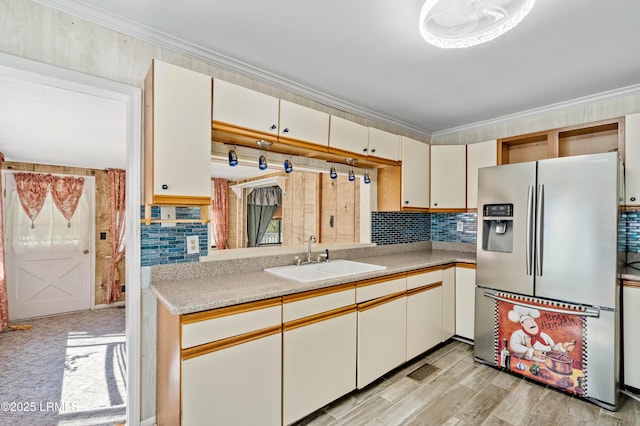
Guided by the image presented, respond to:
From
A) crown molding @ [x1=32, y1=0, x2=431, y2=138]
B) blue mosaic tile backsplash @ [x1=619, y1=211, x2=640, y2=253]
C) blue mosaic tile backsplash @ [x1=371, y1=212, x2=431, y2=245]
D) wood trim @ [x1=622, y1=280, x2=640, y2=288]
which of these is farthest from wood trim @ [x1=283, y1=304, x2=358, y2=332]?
blue mosaic tile backsplash @ [x1=619, y1=211, x2=640, y2=253]

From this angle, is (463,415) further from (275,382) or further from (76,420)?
(76,420)

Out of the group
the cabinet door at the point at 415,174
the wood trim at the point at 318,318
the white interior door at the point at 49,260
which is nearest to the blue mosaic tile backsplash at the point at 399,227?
the cabinet door at the point at 415,174

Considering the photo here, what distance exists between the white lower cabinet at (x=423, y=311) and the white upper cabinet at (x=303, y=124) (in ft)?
4.58

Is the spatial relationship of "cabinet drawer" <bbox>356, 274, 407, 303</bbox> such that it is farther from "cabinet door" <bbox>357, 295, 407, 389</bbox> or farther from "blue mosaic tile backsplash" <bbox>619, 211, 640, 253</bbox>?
"blue mosaic tile backsplash" <bbox>619, 211, 640, 253</bbox>

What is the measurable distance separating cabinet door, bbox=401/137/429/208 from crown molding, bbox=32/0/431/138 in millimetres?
664

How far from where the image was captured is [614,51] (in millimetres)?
1930

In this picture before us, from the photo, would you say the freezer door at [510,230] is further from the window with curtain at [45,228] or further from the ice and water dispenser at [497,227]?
the window with curtain at [45,228]

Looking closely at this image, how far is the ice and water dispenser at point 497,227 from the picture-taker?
2.45m

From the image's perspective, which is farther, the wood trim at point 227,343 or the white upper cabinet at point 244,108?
the white upper cabinet at point 244,108

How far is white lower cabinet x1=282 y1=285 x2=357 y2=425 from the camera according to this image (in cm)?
172

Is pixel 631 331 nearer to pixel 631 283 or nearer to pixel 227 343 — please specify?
pixel 631 283

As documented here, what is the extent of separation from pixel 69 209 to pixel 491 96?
18.9ft

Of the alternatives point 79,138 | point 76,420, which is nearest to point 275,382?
point 76,420

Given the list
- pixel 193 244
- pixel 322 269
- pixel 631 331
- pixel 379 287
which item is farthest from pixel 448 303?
pixel 193 244
